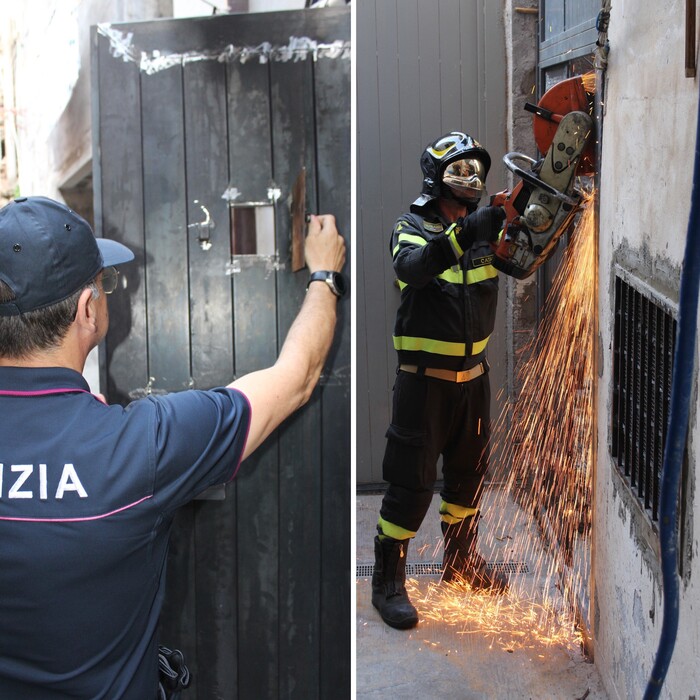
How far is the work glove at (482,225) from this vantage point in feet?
9.33

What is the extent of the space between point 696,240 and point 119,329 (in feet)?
3.85

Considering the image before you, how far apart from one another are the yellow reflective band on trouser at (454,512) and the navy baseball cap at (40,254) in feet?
7.90

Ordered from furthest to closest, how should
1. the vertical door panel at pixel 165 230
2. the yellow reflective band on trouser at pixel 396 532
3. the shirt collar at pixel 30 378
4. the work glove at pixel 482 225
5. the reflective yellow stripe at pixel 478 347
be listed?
the yellow reflective band on trouser at pixel 396 532 < the reflective yellow stripe at pixel 478 347 < the work glove at pixel 482 225 < the vertical door panel at pixel 165 230 < the shirt collar at pixel 30 378

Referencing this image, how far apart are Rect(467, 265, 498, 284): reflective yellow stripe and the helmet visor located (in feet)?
0.96

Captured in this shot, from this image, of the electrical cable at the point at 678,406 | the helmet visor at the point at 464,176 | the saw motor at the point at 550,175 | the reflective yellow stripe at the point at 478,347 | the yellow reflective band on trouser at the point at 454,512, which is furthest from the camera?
the yellow reflective band on trouser at the point at 454,512

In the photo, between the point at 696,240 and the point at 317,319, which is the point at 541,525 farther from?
the point at 696,240

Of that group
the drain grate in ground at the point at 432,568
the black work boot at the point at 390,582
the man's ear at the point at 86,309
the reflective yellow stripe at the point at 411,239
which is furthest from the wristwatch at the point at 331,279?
the drain grate in ground at the point at 432,568

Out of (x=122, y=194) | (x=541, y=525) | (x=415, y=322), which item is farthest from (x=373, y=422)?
(x=122, y=194)

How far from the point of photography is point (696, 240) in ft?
4.07

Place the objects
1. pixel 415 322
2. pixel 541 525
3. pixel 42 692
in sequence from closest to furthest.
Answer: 1. pixel 42 692
2. pixel 415 322
3. pixel 541 525

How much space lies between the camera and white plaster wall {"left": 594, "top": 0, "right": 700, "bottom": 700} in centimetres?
Result: 175

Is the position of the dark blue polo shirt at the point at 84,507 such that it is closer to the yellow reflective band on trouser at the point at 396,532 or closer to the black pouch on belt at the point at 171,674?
the black pouch on belt at the point at 171,674

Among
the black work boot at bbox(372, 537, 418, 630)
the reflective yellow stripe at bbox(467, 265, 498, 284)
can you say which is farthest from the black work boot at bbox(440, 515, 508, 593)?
the reflective yellow stripe at bbox(467, 265, 498, 284)

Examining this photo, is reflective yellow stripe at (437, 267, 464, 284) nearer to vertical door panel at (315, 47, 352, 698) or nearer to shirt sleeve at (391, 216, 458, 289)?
shirt sleeve at (391, 216, 458, 289)
